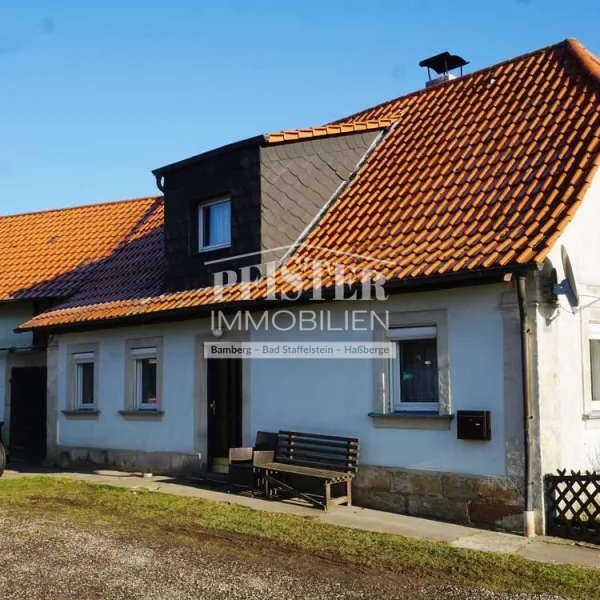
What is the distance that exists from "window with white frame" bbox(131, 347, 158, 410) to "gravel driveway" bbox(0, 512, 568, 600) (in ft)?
19.3

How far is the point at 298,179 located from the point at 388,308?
145 inches

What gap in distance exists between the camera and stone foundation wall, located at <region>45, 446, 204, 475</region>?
13.2 metres

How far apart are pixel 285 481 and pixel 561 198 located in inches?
218

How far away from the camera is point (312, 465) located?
11.0 meters

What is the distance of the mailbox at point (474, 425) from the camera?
30.5 ft

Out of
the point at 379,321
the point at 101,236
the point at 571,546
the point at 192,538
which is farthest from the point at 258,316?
the point at 101,236

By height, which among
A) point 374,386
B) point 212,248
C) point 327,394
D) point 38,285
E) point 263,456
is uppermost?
point 212,248

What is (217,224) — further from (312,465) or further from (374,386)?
(312,465)

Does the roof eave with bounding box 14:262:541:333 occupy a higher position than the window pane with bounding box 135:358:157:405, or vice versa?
the roof eave with bounding box 14:262:541:333

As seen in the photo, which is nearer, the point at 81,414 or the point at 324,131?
the point at 324,131

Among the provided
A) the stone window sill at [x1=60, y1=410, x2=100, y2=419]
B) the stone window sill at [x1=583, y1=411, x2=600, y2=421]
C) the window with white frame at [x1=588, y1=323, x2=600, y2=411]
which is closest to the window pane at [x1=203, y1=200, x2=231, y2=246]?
the stone window sill at [x1=60, y1=410, x2=100, y2=419]

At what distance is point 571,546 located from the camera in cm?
836

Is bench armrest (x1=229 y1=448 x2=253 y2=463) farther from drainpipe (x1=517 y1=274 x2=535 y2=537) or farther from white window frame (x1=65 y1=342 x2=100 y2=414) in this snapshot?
white window frame (x1=65 y1=342 x2=100 y2=414)

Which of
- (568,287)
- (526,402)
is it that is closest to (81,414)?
(526,402)
